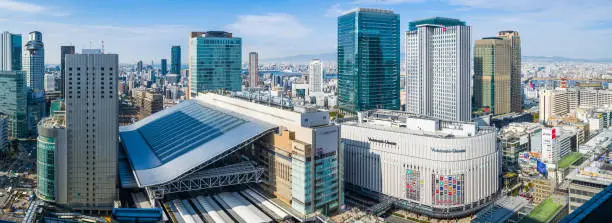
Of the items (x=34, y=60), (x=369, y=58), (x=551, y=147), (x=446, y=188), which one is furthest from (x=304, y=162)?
(x=34, y=60)

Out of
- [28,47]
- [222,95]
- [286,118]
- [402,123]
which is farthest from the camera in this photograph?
[28,47]

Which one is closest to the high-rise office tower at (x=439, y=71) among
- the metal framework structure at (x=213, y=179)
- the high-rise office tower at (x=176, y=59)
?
the metal framework structure at (x=213, y=179)

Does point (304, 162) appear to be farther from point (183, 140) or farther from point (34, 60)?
point (34, 60)

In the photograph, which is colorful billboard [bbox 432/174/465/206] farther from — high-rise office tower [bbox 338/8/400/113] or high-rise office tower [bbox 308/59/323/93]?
high-rise office tower [bbox 308/59/323/93]

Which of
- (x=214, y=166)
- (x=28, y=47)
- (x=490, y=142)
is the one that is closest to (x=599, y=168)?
(x=490, y=142)

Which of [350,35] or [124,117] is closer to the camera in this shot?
[350,35]

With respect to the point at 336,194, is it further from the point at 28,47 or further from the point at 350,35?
the point at 28,47

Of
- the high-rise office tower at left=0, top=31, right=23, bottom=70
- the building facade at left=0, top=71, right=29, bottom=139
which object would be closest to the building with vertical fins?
the high-rise office tower at left=0, top=31, right=23, bottom=70
